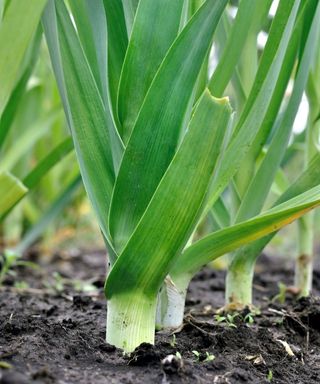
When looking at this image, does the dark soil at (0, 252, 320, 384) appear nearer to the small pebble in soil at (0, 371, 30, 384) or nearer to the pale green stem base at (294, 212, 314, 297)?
the small pebble in soil at (0, 371, 30, 384)

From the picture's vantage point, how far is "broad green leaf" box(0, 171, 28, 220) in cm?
113

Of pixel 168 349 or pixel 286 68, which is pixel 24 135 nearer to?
pixel 286 68

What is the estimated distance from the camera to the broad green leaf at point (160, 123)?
88cm

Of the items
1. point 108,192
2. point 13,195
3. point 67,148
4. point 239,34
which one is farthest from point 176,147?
point 67,148

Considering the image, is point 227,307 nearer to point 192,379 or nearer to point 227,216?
point 227,216

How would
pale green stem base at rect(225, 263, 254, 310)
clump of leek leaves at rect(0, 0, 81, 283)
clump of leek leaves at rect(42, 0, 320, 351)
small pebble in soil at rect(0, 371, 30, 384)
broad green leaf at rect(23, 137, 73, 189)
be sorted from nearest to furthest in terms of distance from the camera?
small pebble in soil at rect(0, 371, 30, 384), clump of leek leaves at rect(42, 0, 320, 351), clump of leek leaves at rect(0, 0, 81, 283), pale green stem base at rect(225, 263, 254, 310), broad green leaf at rect(23, 137, 73, 189)

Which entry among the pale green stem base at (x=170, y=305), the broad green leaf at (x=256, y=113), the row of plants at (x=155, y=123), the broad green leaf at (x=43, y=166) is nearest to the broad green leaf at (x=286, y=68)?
the row of plants at (x=155, y=123)

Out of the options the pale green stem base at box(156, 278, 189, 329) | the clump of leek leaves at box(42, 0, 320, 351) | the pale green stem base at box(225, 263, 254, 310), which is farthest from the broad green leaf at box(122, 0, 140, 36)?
the pale green stem base at box(225, 263, 254, 310)

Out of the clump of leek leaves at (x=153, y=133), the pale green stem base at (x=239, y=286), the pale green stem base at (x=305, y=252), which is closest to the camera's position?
the clump of leek leaves at (x=153, y=133)

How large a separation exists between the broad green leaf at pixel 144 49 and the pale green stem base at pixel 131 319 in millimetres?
265

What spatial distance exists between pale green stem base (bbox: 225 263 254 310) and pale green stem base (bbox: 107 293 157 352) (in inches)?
15.4

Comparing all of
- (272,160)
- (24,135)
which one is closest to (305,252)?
(272,160)

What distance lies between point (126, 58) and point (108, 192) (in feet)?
0.69

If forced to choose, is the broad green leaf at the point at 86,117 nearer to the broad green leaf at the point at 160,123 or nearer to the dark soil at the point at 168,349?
the broad green leaf at the point at 160,123
